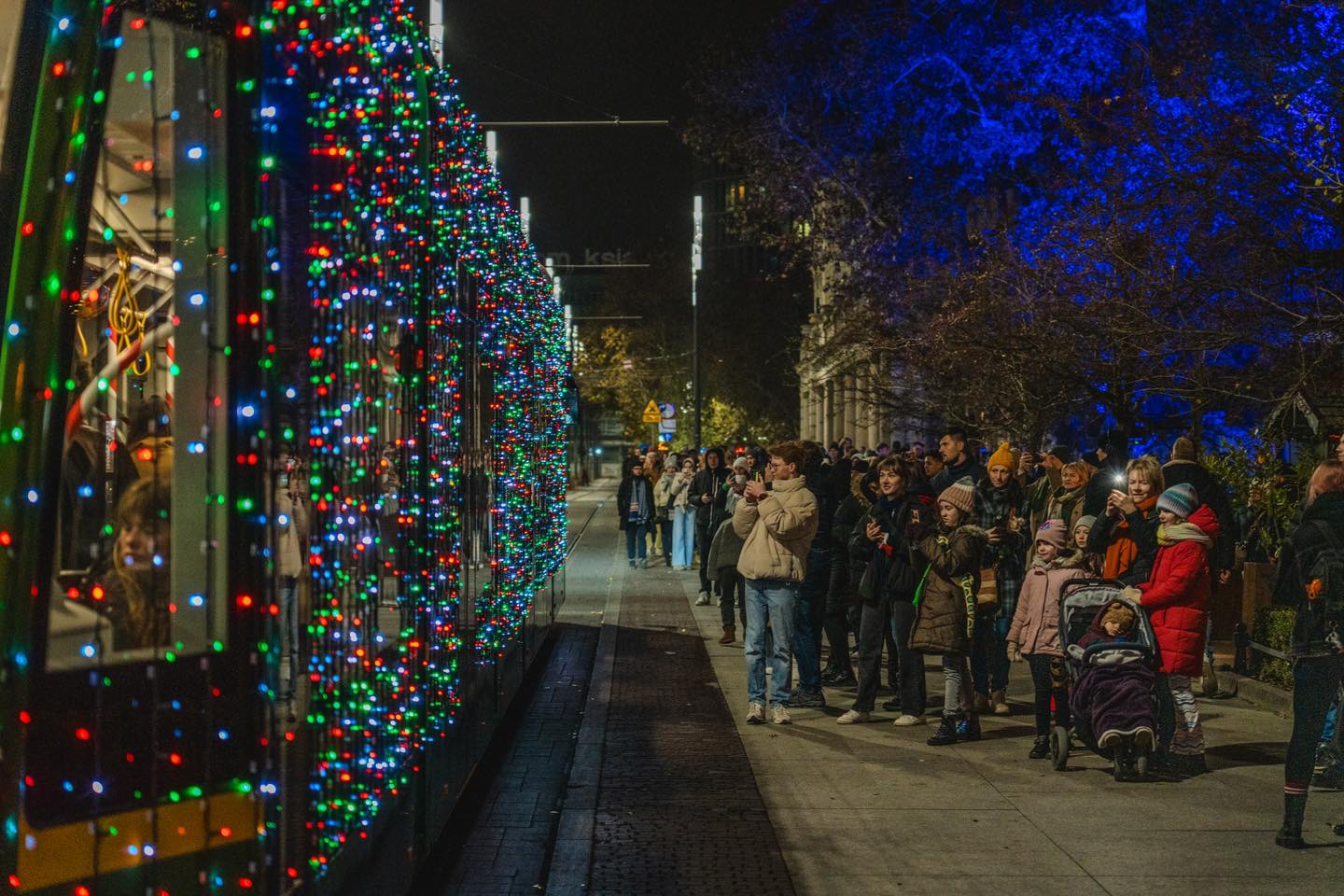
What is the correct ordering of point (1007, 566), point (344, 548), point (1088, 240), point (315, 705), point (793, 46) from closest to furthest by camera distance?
point (315, 705) → point (344, 548) → point (1007, 566) → point (1088, 240) → point (793, 46)

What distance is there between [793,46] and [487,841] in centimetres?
2154

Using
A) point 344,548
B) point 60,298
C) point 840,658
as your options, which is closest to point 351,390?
point 344,548

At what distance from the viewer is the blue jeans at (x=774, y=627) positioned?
424 inches

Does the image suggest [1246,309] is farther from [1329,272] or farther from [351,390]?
[351,390]

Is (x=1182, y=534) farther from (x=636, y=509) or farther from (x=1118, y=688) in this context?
(x=636, y=509)

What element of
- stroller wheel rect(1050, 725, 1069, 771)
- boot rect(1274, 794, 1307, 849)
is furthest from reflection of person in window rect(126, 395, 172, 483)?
stroller wheel rect(1050, 725, 1069, 771)

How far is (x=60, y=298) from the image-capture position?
2.68 meters

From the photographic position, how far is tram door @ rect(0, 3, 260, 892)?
8.69 feet

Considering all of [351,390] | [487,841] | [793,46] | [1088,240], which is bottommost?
[487,841]

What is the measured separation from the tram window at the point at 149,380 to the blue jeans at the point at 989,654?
859cm

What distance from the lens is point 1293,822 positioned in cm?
718

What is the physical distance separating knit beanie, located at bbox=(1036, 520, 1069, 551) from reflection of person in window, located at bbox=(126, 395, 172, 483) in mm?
7617

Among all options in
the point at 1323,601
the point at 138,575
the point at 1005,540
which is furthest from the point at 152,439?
the point at 1005,540

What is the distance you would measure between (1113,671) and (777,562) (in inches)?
101
